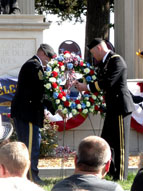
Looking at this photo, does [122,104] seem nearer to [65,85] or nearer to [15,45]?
[65,85]

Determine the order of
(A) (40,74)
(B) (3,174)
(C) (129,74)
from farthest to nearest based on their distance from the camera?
(C) (129,74)
(A) (40,74)
(B) (3,174)

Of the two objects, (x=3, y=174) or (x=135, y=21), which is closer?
(x=3, y=174)

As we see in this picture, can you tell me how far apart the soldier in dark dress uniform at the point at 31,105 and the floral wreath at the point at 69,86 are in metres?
0.14

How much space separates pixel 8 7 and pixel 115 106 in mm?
4540

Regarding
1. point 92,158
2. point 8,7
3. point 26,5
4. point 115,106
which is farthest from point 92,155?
point 26,5

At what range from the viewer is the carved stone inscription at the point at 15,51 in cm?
1088

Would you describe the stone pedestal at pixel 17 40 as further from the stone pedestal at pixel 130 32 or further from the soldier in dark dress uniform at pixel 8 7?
the stone pedestal at pixel 130 32

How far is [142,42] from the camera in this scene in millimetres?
13922

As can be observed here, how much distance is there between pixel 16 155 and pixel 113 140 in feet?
14.5

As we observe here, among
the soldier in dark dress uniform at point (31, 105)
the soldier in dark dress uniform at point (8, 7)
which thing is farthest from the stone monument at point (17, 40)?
the soldier in dark dress uniform at point (31, 105)

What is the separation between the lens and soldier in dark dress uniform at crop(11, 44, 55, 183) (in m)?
8.07

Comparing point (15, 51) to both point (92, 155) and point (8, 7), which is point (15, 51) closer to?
point (8, 7)

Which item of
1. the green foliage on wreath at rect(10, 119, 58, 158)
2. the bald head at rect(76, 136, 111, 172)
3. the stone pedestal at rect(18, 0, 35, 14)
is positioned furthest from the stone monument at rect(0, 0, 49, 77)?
the bald head at rect(76, 136, 111, 172)

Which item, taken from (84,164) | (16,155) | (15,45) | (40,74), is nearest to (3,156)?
(16,155)
